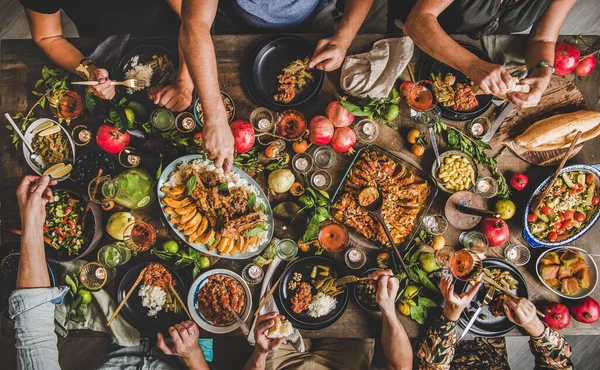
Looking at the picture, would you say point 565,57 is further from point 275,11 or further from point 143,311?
point 143,311

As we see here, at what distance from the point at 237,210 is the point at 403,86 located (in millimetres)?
1237

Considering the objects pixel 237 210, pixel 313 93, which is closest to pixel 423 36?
pixel 313 93

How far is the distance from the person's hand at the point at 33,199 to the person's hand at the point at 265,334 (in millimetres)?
1419

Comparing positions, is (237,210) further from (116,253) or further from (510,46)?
(510,46)

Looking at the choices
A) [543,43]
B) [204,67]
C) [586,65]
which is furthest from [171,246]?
[586,65]

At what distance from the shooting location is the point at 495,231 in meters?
2.12

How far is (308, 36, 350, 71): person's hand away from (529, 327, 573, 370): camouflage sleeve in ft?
6.68

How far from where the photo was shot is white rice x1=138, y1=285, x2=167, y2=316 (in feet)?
7.13

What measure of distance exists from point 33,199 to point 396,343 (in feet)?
7.45

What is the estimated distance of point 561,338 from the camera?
2.22 metres

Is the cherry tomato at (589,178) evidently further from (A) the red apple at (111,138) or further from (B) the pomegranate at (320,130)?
(A) the red apple at (111,138)

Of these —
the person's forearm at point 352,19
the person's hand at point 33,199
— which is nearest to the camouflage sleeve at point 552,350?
the person's forearm at point 352,19

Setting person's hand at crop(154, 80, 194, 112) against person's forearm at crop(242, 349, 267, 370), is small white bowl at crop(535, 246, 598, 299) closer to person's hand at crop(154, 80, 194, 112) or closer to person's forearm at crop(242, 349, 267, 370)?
person's forearm at crop(242, 349, 267, 370)

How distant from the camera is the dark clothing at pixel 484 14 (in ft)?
7.04
